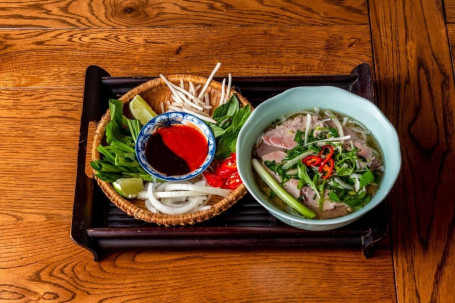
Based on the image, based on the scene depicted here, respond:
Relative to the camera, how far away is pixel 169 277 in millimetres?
1537

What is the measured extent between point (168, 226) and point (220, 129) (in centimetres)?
35

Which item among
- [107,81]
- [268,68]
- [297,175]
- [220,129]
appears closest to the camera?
[297,175]

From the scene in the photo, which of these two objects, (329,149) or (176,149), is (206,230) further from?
(329,149)

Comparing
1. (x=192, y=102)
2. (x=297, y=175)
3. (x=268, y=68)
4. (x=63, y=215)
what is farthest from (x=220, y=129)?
(x=63, y=215)

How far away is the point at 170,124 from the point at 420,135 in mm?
857

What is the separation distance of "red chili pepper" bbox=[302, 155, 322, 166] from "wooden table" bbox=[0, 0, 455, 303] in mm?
301

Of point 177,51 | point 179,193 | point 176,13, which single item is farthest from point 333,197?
point 176,13

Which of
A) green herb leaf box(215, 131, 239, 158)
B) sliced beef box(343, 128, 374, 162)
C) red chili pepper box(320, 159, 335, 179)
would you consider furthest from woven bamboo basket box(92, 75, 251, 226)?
sliced beef box(343, 128, 374, 162)

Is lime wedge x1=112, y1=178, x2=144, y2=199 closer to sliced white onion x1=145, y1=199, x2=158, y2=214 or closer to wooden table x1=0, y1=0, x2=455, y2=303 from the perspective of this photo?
sliced white onion x1=145, y1=199, x2=158, y2=214

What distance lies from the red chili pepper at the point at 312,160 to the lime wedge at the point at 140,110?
1.71ft

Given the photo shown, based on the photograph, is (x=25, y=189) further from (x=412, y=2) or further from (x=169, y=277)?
(x=412, y=2)

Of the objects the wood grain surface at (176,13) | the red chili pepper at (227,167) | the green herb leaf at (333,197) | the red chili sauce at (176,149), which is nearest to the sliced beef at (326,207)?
the green herb leaf at (333,197)

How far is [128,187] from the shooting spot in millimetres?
1480

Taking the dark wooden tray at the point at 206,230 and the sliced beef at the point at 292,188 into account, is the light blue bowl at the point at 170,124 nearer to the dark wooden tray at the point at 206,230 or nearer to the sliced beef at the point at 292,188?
the dark wooden tray at the point at 206,230
